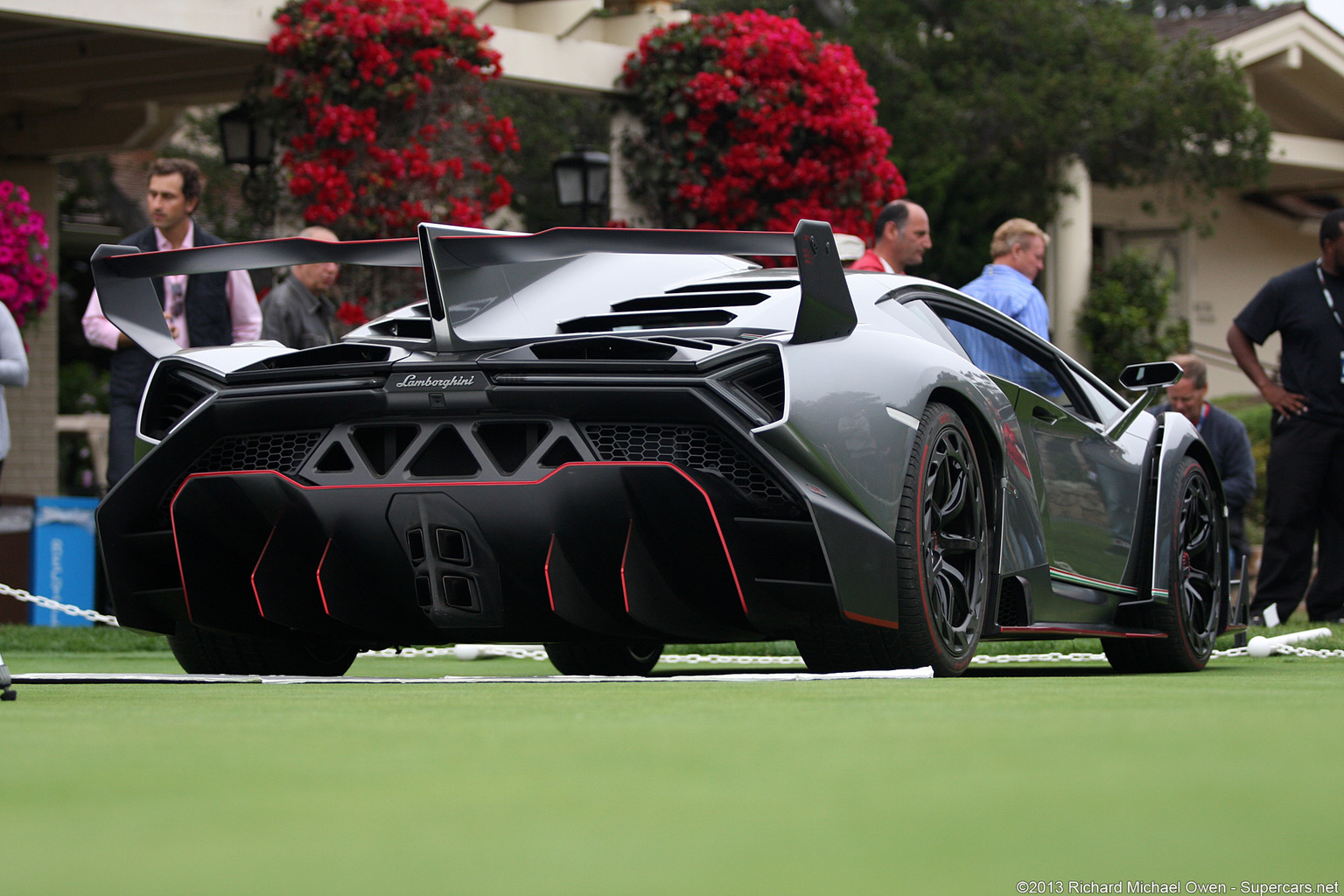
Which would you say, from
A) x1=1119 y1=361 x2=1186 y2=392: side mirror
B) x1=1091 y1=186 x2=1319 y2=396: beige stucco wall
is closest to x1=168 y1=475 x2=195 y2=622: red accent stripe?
x1=1119 y1=361 x2=1186 y2=392: side mirror

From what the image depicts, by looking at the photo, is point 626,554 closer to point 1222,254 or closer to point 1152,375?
point 1152,375

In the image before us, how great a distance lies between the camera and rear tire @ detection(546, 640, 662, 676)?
6.44m

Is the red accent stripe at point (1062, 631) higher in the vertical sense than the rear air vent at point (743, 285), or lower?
lower

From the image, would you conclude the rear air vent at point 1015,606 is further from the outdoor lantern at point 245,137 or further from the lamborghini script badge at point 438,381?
the outdoor lantern at point 245,137

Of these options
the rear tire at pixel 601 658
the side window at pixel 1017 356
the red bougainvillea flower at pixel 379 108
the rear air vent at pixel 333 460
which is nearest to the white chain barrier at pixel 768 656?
the rear tire at pixel 601 658

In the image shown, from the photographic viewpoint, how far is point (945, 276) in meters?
22.9

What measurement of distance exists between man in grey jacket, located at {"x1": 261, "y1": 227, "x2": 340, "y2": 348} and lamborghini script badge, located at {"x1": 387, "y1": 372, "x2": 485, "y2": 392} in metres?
3.38

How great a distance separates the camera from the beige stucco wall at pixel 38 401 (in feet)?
51.6

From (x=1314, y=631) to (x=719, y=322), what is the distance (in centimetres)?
326

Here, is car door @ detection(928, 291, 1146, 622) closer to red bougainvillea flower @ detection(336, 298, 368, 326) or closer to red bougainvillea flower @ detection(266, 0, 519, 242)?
red bougainvillea flower @ detection(336, 298, 368, 326)

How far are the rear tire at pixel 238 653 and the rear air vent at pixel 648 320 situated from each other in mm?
1253

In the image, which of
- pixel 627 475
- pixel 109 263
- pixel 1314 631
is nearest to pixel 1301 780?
pixel 627 475

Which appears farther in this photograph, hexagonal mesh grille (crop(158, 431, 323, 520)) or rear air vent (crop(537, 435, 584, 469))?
hexagonal mesh grille (crop(158, 431, 323, 520))

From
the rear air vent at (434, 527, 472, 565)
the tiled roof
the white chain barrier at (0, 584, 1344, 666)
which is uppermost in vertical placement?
the tiled roof
